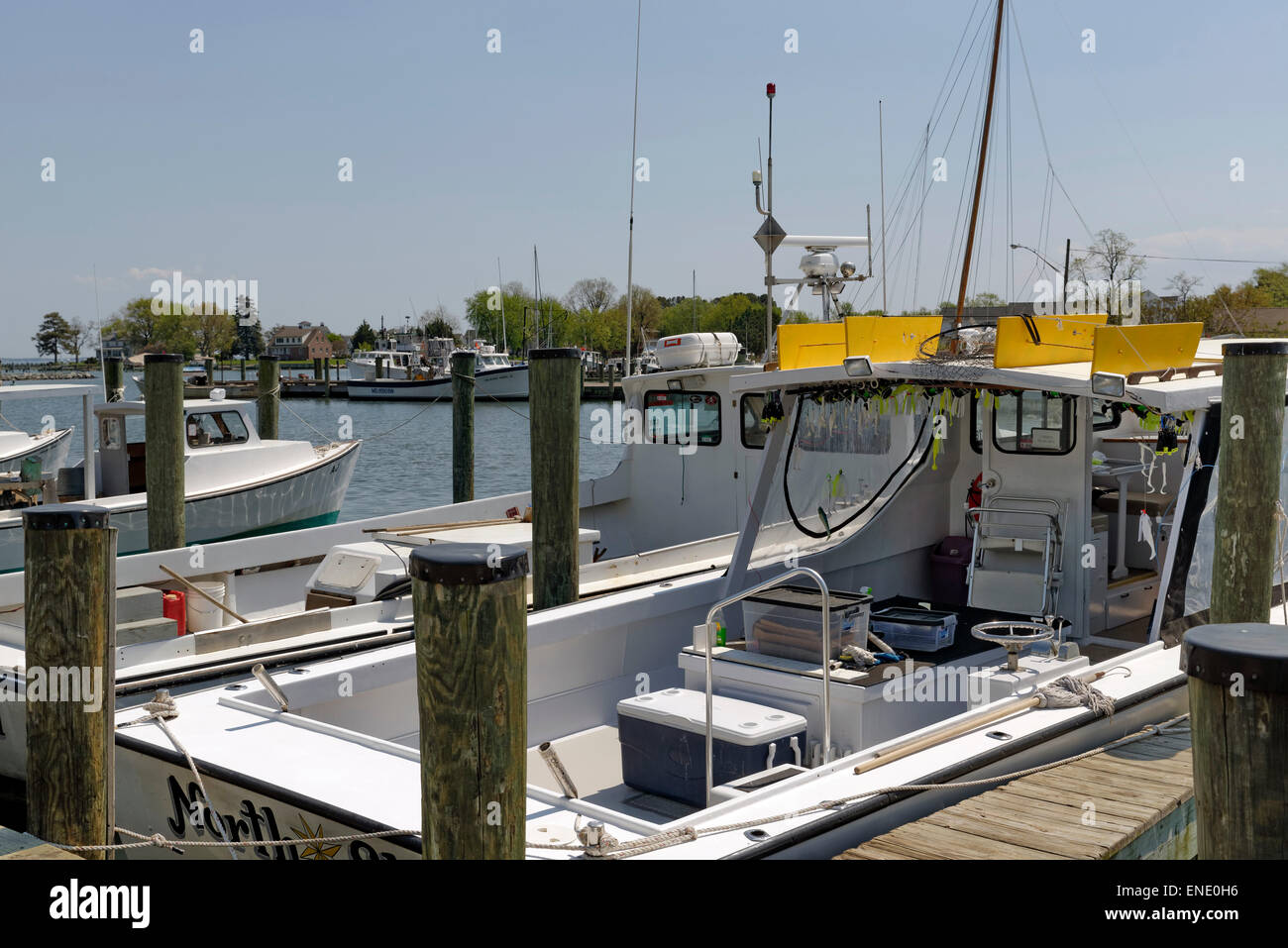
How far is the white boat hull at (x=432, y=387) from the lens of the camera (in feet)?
184

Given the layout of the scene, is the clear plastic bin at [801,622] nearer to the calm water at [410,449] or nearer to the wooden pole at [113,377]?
the calm water at [410,449]

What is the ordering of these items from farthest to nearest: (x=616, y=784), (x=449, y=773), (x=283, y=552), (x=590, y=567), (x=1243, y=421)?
(x=283, y=552), (x=590, y=567), (x=616, y=784), (x=1243, y=421), (x=449, y=773)

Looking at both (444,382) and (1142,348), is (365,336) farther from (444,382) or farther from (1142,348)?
(1142,348)

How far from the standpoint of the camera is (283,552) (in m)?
11.6

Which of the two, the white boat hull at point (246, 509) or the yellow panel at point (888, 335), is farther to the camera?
the white boat hull at point (246, 509)

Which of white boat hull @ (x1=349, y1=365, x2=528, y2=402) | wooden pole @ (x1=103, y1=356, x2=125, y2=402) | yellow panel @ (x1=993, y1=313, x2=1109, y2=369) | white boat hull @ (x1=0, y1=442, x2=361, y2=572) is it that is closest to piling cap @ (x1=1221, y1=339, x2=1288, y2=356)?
yellow panel @ (x1=993, y1=313, x2=1109, y2=369)

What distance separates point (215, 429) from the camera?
51.9 ft

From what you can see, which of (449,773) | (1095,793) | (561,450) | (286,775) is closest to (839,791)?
(1095,793)

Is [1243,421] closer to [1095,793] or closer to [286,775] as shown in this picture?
[1095,793]

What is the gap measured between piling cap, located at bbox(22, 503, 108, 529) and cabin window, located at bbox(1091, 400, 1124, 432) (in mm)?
5930

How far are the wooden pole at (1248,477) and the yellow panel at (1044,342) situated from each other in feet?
4.33

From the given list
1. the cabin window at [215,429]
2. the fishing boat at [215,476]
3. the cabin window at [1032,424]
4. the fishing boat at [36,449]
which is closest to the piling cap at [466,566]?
the cabin window at [1032,424]

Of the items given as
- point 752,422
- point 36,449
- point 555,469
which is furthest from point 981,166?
point 36,449
